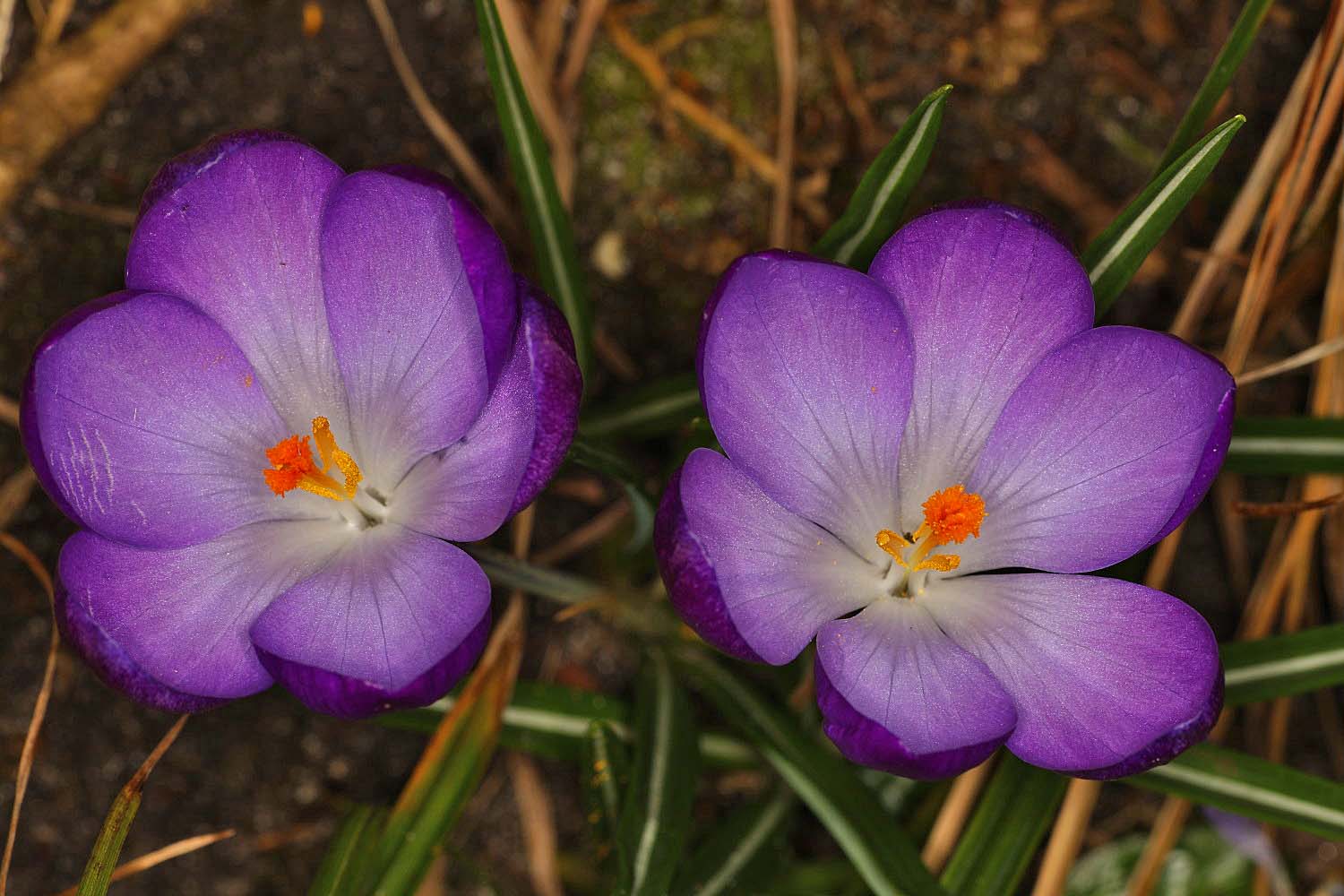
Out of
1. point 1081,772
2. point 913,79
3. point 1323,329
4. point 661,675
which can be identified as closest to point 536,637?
point 661,675

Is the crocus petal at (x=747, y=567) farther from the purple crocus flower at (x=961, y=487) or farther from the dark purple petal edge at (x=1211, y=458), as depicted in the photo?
the dark purple petal edge at (x=1211, y=458)

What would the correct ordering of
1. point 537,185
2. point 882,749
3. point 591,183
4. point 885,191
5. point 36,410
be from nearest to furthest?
point 882,749 → point 36,410 → point 885,191 → point 537,185 → point 591,183

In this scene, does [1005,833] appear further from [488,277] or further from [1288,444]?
[488,277]

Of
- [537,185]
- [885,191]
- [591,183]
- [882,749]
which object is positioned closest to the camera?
[882,749]

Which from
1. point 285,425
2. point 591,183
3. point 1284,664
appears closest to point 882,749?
point 1284,664

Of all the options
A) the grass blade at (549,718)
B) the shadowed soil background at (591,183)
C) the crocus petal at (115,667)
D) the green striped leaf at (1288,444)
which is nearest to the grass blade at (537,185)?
the shadowed soil background at (591,183)
